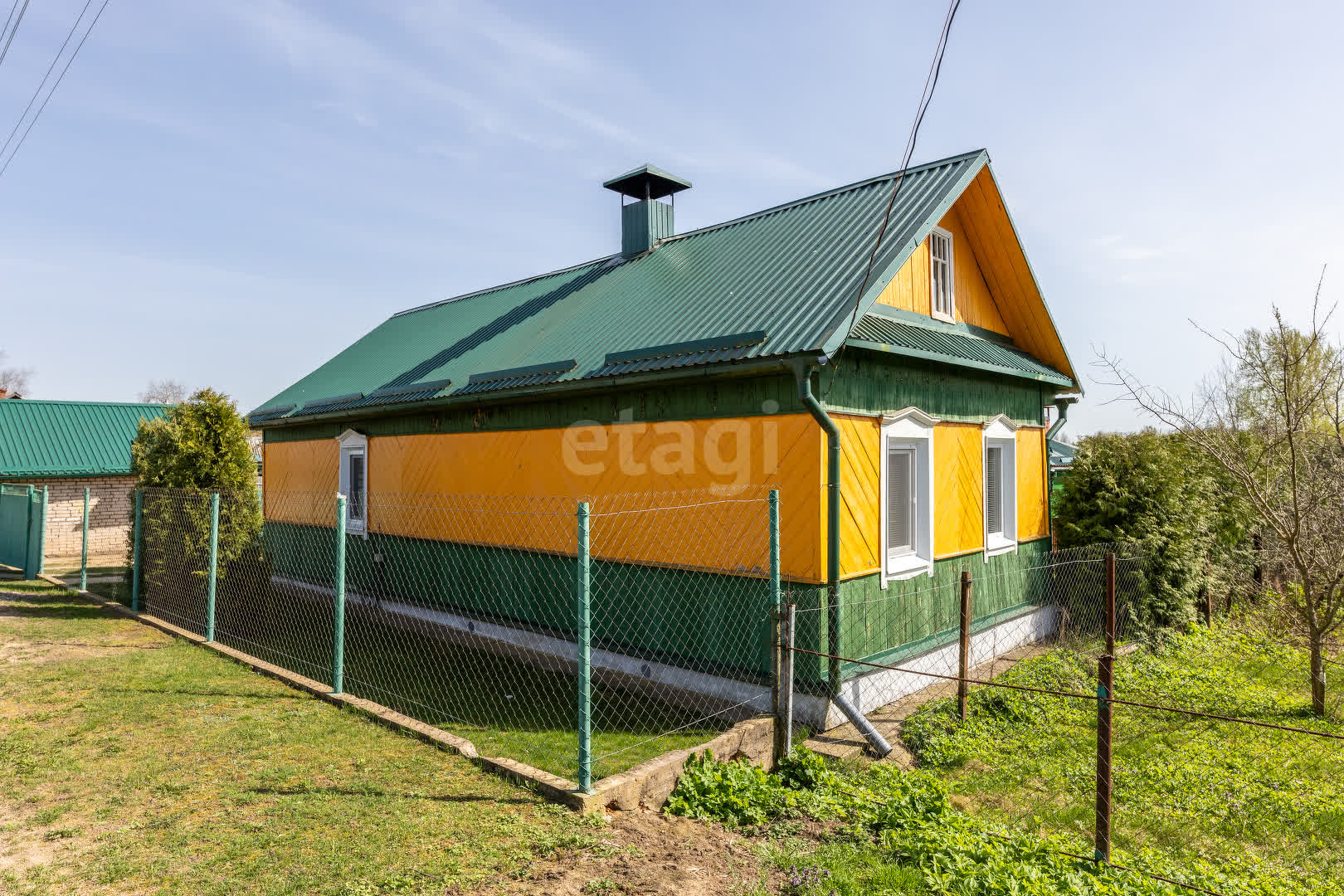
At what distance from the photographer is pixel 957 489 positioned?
9.25 meters

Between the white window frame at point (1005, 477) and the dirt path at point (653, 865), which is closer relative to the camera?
the dirt path at point (653, 865)

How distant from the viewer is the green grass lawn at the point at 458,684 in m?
6.50

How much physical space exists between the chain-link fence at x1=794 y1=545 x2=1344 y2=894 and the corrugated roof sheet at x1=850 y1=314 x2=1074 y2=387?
2361 millimetres

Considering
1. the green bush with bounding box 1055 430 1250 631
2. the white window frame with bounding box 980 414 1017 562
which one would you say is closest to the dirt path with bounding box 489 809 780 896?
the white window frame with bounding box 980 414 1017 562

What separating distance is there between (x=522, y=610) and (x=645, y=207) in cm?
736

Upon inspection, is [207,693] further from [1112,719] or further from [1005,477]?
[1005,477]

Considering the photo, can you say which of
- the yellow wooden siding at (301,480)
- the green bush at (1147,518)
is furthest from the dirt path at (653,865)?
the yellow wooden siding at (301,480)

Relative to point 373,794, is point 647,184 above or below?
above

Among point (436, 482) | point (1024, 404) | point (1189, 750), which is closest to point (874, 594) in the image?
point (1189, 750)

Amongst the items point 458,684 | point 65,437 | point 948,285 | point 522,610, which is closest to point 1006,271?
point 948,285

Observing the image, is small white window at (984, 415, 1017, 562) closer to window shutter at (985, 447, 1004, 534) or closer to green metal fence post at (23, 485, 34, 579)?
window shutter at (985, 447, 1004, 534)

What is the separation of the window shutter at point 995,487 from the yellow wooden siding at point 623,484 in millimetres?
4511

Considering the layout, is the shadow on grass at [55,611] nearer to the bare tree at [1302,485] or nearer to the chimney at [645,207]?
the chimney at [645,207]

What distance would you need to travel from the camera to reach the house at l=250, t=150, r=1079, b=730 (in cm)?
732
